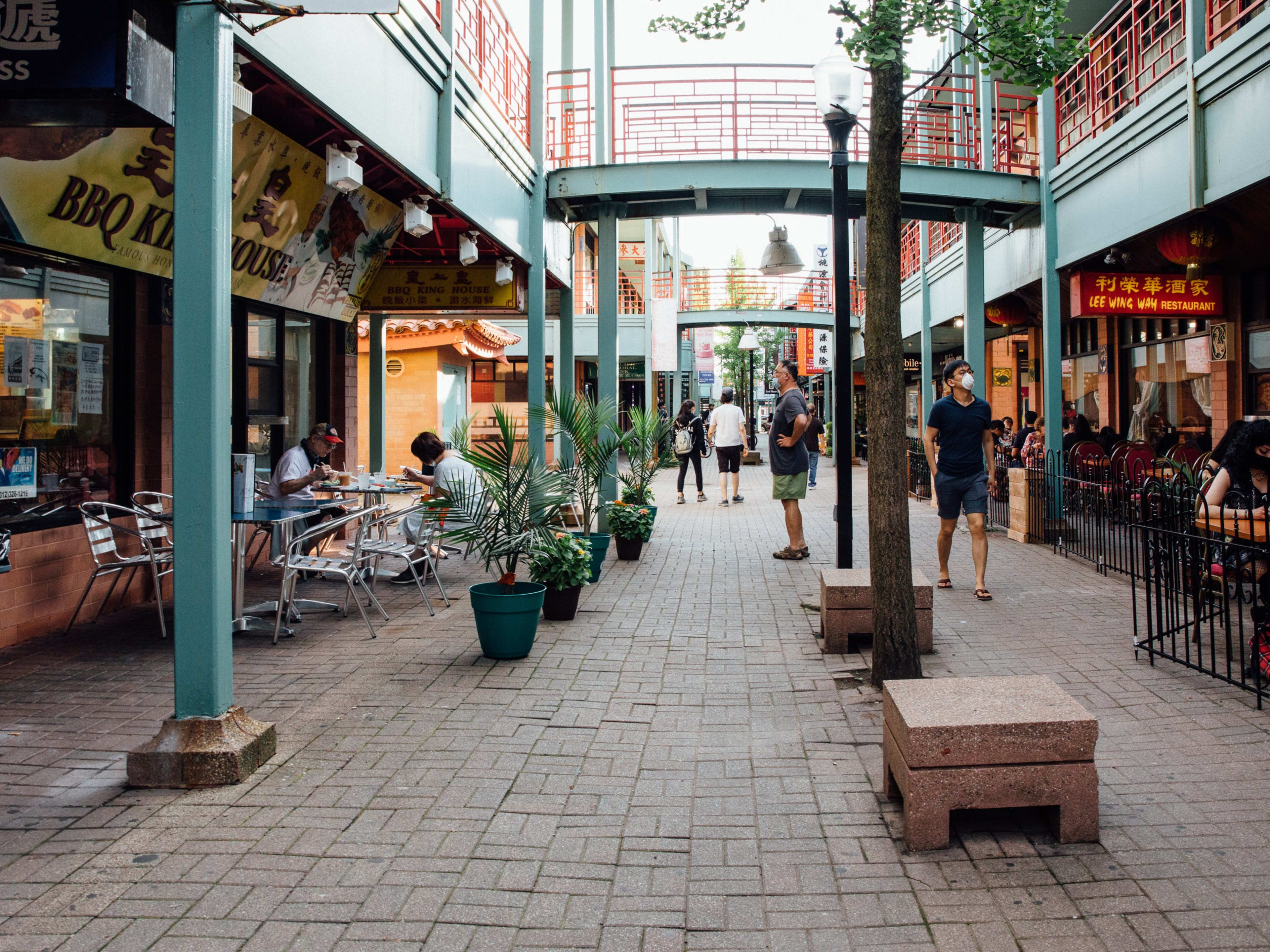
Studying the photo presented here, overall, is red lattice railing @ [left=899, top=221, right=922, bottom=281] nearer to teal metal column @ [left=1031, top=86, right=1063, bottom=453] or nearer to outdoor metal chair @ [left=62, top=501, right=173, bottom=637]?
teal metal column @ [left=1031, top=86, right=1063, bottom=453]

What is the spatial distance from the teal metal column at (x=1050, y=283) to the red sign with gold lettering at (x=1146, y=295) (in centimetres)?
77

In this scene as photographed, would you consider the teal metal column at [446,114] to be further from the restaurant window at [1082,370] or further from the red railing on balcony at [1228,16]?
the restaurant window at [1082,370]

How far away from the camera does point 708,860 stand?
3.41 metres

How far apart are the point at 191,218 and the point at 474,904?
290 cm

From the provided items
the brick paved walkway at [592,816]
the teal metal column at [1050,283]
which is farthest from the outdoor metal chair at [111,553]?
the teal metal column at [1050,283]

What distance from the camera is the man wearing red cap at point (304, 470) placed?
303 inches

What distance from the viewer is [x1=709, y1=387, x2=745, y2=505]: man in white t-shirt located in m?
15.7

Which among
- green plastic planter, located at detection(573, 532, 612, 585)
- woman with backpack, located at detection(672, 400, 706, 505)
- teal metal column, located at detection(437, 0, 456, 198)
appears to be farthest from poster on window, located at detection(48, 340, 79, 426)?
woman with backpack, located at detection(672, 400, 706, 505)

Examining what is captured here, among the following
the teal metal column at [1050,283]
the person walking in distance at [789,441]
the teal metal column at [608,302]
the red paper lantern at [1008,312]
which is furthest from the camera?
the red paper lantern at [1008,312]

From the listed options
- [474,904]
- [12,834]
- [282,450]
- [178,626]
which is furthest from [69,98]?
[282,450]

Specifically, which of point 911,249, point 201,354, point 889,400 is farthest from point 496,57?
point 911,249

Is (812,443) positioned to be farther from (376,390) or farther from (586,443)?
(586,443)

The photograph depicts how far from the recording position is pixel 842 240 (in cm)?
792

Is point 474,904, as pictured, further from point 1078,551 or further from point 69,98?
point 1078,551
